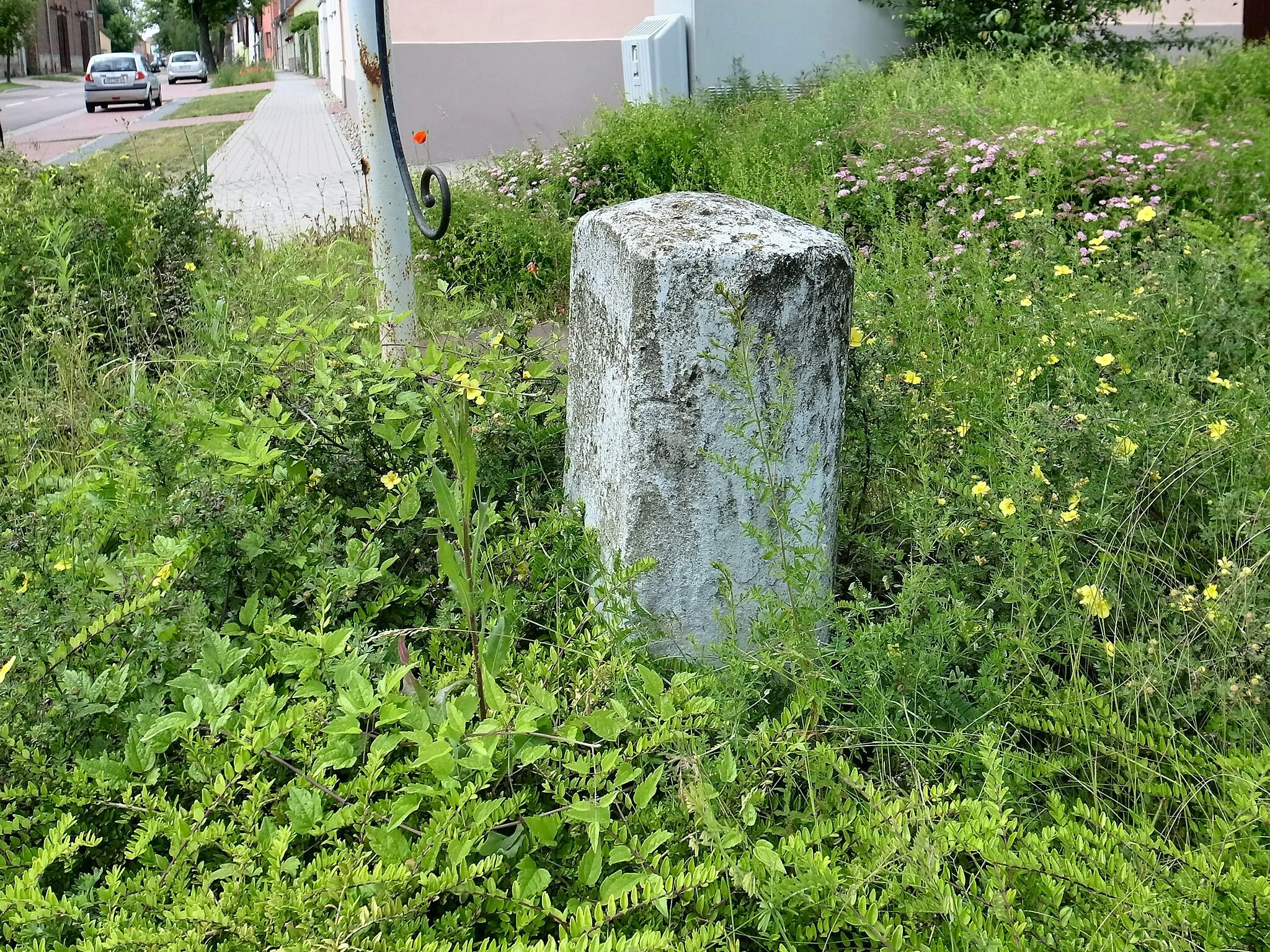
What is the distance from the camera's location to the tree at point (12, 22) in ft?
133

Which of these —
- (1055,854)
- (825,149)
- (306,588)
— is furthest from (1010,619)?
(825,149)

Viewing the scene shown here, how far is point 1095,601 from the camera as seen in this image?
76.7 inches

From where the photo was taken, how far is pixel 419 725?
5.45ft

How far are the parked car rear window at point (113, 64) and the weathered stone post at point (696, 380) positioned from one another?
106ft

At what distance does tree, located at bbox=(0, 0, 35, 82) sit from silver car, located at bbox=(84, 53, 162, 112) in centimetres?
1652

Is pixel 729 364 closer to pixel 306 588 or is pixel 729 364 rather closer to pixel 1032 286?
pixel 306 588

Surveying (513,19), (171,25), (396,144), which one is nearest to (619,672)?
(396,144)

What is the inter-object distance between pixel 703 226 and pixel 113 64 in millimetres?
33300

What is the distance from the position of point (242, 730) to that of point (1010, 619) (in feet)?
5.20

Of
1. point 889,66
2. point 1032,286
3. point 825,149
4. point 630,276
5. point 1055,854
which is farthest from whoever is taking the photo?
point 889,66

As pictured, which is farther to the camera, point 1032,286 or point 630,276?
point 1032,286

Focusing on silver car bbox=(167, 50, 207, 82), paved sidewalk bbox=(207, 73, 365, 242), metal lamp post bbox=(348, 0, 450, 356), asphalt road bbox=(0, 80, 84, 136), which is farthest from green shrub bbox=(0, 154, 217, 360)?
silver car bbox=(167, 50, 207, 82)

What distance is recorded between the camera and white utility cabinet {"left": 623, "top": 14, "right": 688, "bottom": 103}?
949 cm

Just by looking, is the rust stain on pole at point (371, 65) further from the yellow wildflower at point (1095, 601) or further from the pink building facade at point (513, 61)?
the pink building facade at point (513, 61)
